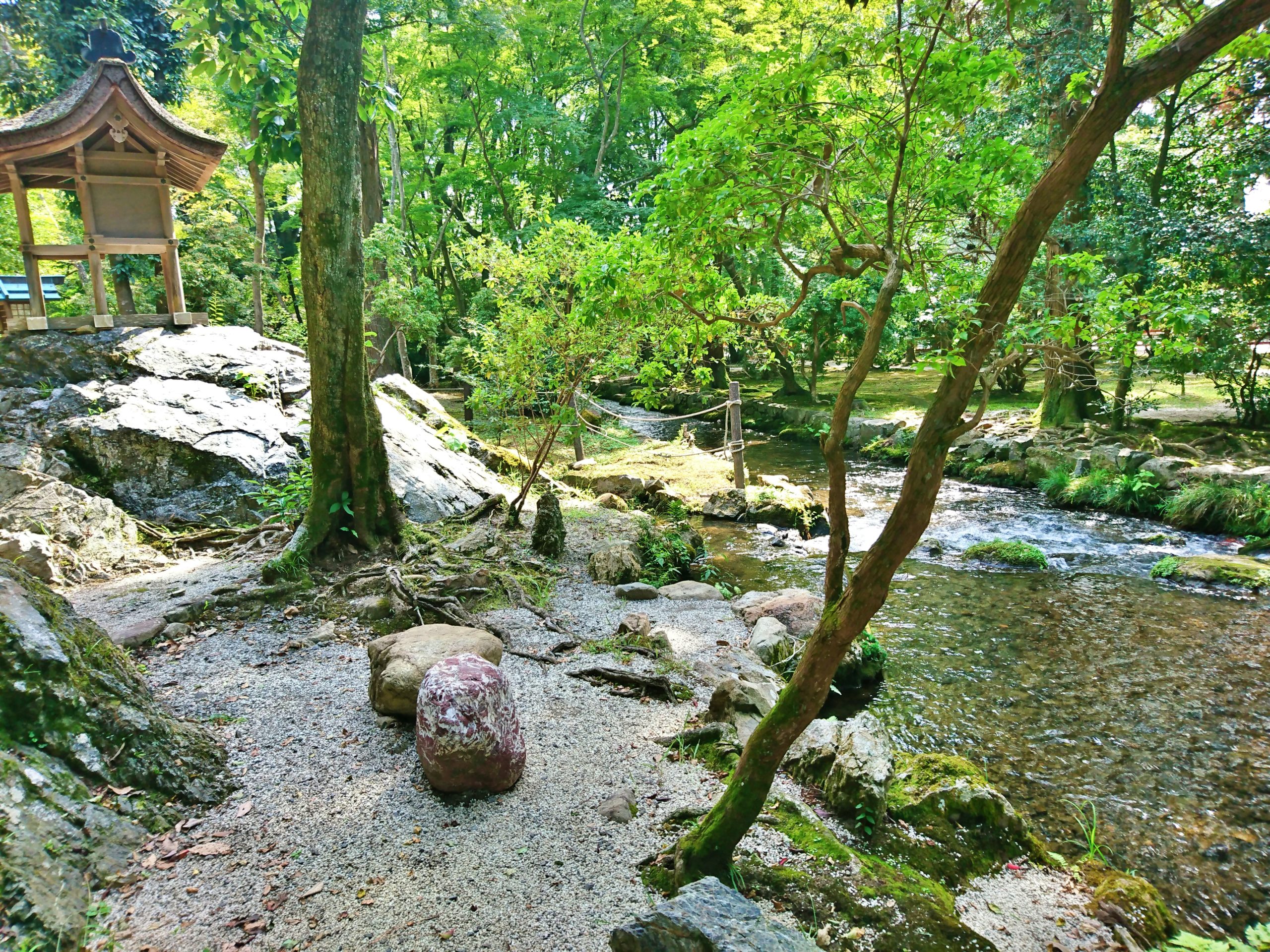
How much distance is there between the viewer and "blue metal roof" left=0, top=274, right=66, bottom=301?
673 inches

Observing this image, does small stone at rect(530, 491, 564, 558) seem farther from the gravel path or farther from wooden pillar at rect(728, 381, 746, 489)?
wooden pillar at rect(728, 381, 746, 489)

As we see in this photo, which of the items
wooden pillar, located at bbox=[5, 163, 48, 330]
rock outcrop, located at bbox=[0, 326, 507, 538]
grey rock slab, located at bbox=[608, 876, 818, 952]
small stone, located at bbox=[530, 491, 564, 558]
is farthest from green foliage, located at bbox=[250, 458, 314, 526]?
grey rock slab, located at bbox=[608, 876, 818, 952]

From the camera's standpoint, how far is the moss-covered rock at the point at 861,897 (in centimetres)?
287

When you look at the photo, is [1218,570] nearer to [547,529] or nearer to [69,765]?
[547,529]

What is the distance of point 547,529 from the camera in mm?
7746

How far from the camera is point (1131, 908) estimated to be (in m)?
3.28

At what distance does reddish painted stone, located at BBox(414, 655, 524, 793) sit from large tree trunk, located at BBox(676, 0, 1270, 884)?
3.36 ft

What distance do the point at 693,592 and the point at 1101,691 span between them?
365cm

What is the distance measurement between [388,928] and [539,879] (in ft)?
1.93

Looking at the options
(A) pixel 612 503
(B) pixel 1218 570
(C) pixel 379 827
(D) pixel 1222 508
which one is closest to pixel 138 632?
(C) pixel 379 827

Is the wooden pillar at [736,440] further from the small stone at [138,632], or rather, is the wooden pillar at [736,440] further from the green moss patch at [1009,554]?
the small stone at [138,632]

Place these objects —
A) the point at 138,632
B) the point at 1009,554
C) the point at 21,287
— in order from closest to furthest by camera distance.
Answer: the point at 138,632 → the point at 1009,554 → the point at 21,287

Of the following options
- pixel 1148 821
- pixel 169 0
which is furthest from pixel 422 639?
pixel 169 0

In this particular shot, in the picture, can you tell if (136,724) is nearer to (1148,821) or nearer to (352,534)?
(352,534)
